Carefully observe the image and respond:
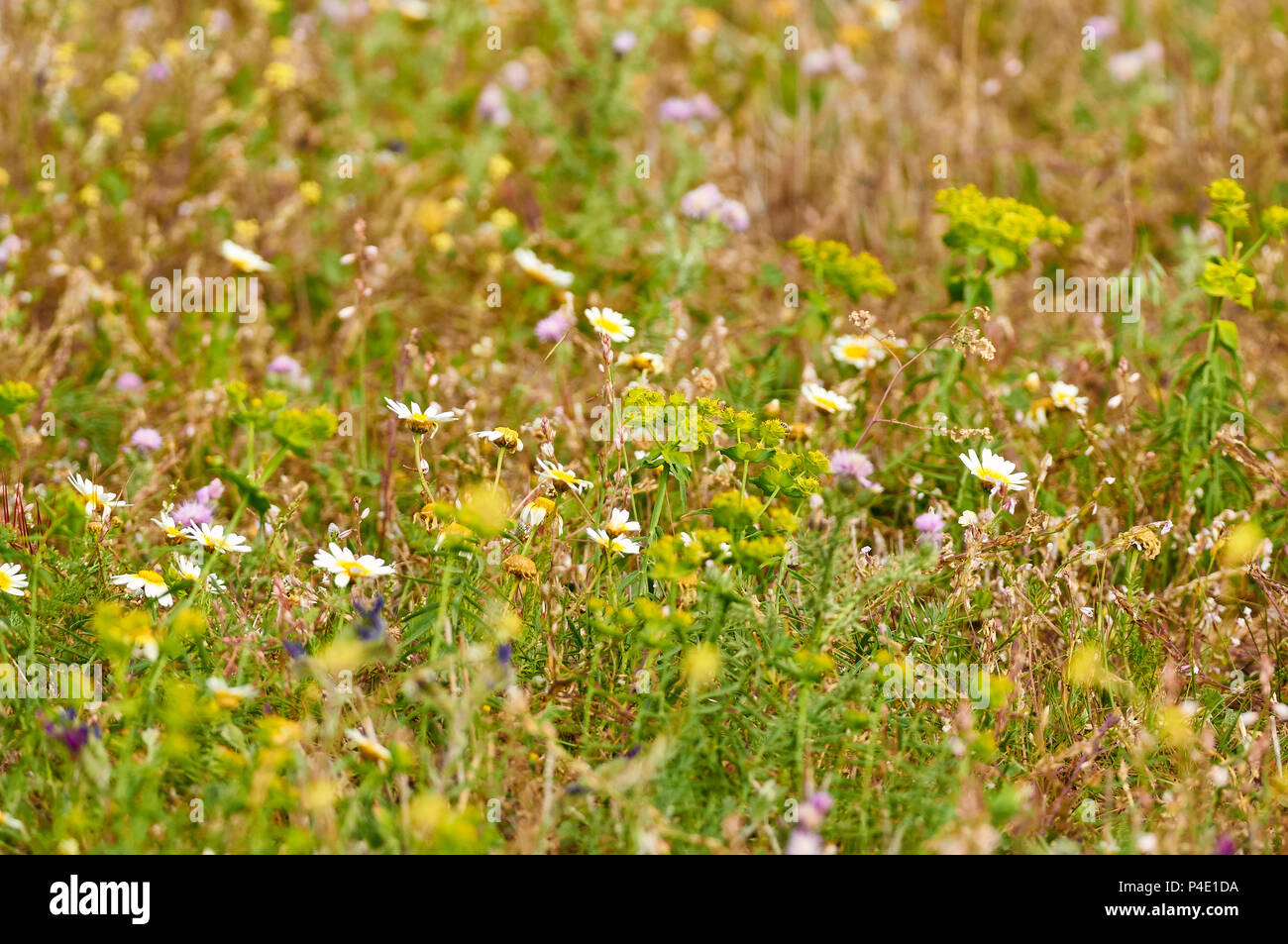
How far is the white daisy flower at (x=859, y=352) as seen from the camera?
319 cm

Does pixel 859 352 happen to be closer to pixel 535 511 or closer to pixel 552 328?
pixel 552 328

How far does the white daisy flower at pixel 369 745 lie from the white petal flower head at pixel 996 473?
4.12 ft

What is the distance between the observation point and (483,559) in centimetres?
236

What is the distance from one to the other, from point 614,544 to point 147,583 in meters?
0.81

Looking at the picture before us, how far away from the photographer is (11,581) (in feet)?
7.61

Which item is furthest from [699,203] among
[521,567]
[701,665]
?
[701,665]

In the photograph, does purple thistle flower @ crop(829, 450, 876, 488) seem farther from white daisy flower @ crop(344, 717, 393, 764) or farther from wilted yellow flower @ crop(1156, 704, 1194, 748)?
white daisy flower @ crop(344, 717, 393, 764)

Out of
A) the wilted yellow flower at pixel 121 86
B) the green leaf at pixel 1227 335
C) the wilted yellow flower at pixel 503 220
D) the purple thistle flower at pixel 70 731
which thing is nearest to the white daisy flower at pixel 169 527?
the purple thistle flower at pixel 70 731

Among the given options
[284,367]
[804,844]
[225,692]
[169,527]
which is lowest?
[804,844]

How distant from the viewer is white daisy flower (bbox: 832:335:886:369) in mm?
3193

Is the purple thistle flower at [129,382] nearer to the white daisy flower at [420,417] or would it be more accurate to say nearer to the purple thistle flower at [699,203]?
the white daisy flower at [420,417]

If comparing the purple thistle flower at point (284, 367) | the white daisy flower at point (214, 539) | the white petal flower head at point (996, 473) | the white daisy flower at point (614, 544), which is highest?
the purple thistle flower at point (284, 367)

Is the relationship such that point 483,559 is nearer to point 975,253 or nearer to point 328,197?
point 975,253
